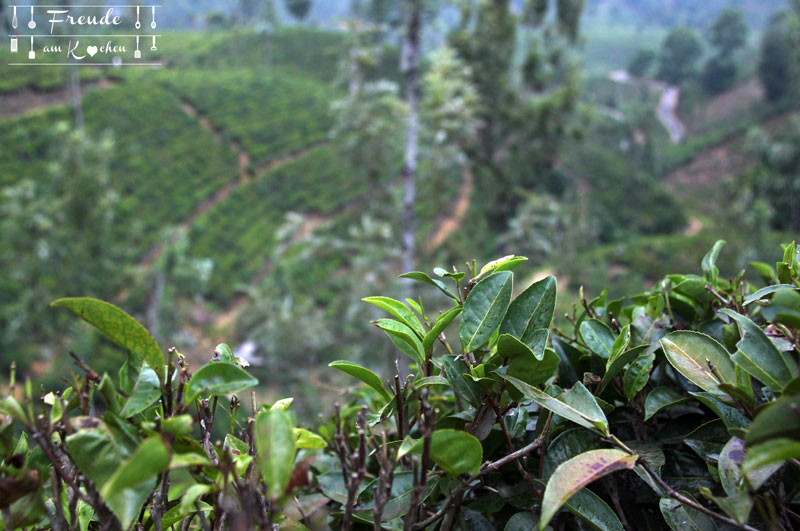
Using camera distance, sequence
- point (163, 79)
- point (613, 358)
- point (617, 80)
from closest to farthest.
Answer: point (613, 358) < point (163, 79) < point (617, 80)

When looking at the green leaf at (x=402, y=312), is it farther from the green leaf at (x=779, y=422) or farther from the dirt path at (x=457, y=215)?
the dirt path at (x=457, y=215)

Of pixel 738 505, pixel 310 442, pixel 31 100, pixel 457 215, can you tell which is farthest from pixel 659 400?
pixel 31 100

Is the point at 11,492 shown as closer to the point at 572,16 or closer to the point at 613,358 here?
the point at 613,358

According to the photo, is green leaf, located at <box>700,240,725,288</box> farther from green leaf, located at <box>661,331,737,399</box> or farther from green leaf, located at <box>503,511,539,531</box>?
green leaf, located at <box>503,511,539,531</box>

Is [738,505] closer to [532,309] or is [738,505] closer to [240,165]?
[532,309]

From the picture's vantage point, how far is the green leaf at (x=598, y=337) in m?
0.60

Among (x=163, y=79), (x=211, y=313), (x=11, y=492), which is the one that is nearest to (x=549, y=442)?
(x=11, y=492)

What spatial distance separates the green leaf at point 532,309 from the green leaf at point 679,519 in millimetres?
187

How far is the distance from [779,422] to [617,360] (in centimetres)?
17

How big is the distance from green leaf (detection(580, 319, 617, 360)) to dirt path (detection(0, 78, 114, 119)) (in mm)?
16691

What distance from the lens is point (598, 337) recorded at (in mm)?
608

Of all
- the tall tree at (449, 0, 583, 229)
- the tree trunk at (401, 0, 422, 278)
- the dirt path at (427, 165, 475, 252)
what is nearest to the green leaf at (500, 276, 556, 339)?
the tree trunk at (401, 0, 422, 278)

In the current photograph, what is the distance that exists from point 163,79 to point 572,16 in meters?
12.5

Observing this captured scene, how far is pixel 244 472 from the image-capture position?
0.50 m
